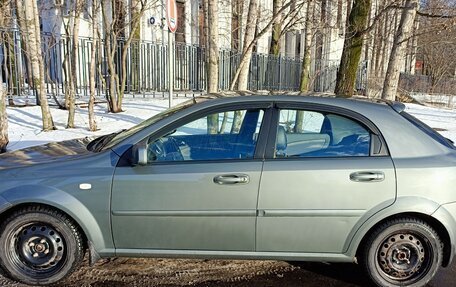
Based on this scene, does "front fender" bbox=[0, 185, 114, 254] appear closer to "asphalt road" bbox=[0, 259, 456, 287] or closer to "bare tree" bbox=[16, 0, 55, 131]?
"asphalt road" bbox=[0, 259, 456, 287]

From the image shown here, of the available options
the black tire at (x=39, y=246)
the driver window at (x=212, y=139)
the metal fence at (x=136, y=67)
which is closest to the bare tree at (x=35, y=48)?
the metal fence at (x=136, y=67)

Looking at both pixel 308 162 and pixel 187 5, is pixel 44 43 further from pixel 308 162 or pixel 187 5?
pixel 308 162

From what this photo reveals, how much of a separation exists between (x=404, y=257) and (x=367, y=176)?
2.62 ft

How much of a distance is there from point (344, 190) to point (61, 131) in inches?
272

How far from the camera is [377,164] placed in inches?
115

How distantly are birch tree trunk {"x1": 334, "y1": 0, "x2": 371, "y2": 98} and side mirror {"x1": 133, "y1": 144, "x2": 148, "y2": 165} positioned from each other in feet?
21.9

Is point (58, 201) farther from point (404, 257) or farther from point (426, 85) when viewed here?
point (426, 85)

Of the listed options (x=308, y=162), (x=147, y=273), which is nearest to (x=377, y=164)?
(x=308, y=162)

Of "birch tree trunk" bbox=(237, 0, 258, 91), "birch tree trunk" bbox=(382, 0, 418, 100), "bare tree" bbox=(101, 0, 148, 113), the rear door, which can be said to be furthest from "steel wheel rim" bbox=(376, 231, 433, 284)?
"bare tree" bbox=(101, 0, 148, 113)

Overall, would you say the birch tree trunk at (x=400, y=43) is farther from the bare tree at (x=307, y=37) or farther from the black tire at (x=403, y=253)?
the black tire at (x=403, y=253)

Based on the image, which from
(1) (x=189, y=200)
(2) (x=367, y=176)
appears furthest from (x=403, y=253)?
(1) (x=189, y=200)

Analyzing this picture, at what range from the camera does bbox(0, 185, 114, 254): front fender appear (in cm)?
294

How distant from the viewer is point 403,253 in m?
3.06

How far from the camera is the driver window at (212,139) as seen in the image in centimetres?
305
